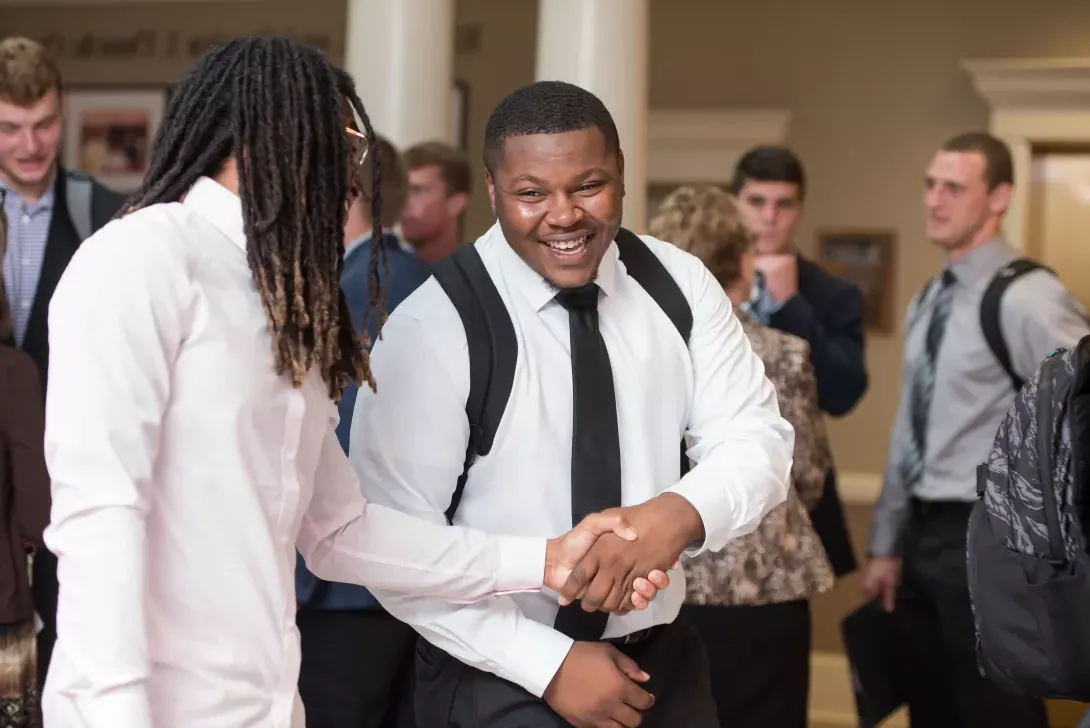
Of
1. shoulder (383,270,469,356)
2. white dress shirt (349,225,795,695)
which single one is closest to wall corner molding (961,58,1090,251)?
white dress shirt (349,225,795,695)

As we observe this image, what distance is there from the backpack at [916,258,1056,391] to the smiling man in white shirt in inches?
59.5

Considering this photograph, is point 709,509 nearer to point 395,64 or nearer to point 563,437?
point 563,437

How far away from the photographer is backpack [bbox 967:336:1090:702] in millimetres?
1895

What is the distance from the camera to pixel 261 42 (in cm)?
148

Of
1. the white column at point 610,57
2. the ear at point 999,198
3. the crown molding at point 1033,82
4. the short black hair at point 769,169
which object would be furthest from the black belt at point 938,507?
the crown molding at point 1033,82

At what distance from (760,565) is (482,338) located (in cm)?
110

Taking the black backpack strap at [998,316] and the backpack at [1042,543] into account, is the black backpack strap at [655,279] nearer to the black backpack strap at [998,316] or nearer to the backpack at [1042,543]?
the backpack at [1042,543]

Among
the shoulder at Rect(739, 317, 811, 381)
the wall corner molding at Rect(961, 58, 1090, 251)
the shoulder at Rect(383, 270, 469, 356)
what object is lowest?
the shoulder at Rect(739, 317, 811, 381)

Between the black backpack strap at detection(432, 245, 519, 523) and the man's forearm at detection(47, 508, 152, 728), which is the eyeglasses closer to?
the black backpack strap at detection(432, 245, 519, 523)

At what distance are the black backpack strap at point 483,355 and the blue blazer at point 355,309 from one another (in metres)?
0.58

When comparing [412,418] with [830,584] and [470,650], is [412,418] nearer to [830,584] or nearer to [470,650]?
[470,650]

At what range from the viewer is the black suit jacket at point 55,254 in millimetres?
2883

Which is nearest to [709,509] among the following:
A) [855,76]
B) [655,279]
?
[655,279]

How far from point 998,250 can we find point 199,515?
2.60 meters
